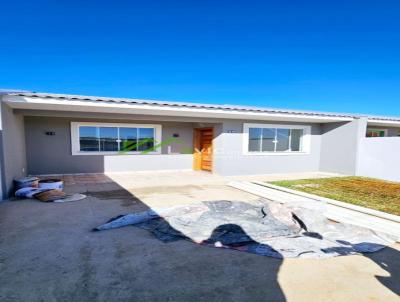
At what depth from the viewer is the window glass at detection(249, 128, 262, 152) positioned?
10188mm

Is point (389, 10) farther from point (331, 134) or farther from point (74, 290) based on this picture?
point (74, 290)

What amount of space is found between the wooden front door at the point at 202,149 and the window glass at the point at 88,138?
428 cm

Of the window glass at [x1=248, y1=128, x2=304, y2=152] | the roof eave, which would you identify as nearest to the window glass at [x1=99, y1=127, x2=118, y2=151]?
the roof eave

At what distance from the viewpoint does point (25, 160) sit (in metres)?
8.27

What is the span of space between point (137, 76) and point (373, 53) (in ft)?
40.2

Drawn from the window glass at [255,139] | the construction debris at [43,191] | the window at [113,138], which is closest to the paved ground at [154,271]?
the construction debris at [43,191]

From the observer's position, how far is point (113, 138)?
9.68m

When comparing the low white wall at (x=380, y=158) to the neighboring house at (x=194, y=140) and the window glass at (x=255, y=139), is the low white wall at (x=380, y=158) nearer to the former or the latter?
the neighboring house at (x=194, y=140)

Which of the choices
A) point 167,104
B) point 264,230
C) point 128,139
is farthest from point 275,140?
point 264,230

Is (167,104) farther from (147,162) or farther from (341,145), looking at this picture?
(341,145)

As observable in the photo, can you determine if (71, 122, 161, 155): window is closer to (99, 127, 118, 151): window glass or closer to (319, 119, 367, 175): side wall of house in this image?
(99, 127, 118, 151): window glass

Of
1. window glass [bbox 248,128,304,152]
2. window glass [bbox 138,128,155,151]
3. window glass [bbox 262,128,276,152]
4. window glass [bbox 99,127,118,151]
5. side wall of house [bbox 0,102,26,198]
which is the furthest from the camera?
window glass [bbox 262,128,276,152]

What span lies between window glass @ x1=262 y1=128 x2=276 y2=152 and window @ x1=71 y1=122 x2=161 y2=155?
4695 mm

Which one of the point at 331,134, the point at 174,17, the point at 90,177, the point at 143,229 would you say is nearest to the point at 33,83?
the point at 90,177
